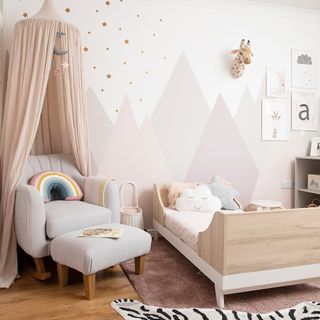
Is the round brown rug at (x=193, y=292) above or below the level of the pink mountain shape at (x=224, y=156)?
below

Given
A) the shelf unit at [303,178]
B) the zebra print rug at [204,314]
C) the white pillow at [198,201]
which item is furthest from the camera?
the shelf unit at [303,178]

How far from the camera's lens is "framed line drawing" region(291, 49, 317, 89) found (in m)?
4.09

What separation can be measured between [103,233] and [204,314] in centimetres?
85

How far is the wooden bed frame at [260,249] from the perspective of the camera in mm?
2055

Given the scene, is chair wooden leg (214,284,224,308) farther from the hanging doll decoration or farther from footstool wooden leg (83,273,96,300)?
the hanging doll decoration

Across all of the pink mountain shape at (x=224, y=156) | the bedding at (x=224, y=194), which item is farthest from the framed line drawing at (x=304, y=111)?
the bedding at (x=224, y=194)

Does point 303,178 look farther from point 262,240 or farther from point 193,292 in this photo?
point 193,292

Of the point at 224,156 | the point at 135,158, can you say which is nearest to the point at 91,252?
the point at 135,158

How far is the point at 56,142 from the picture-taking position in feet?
11.0

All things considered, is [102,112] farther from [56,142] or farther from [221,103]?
[221,103]

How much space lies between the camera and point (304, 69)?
4133 mm

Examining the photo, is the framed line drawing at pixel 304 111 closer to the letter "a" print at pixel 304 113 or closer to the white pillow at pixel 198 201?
the letter "a" print at pixel 304 113

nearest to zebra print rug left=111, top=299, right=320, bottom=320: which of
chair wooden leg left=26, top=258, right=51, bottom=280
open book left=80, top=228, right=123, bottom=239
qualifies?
open book left=80, top=228, right=123, bottom=239

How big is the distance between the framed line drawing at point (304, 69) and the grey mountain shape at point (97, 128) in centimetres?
231
